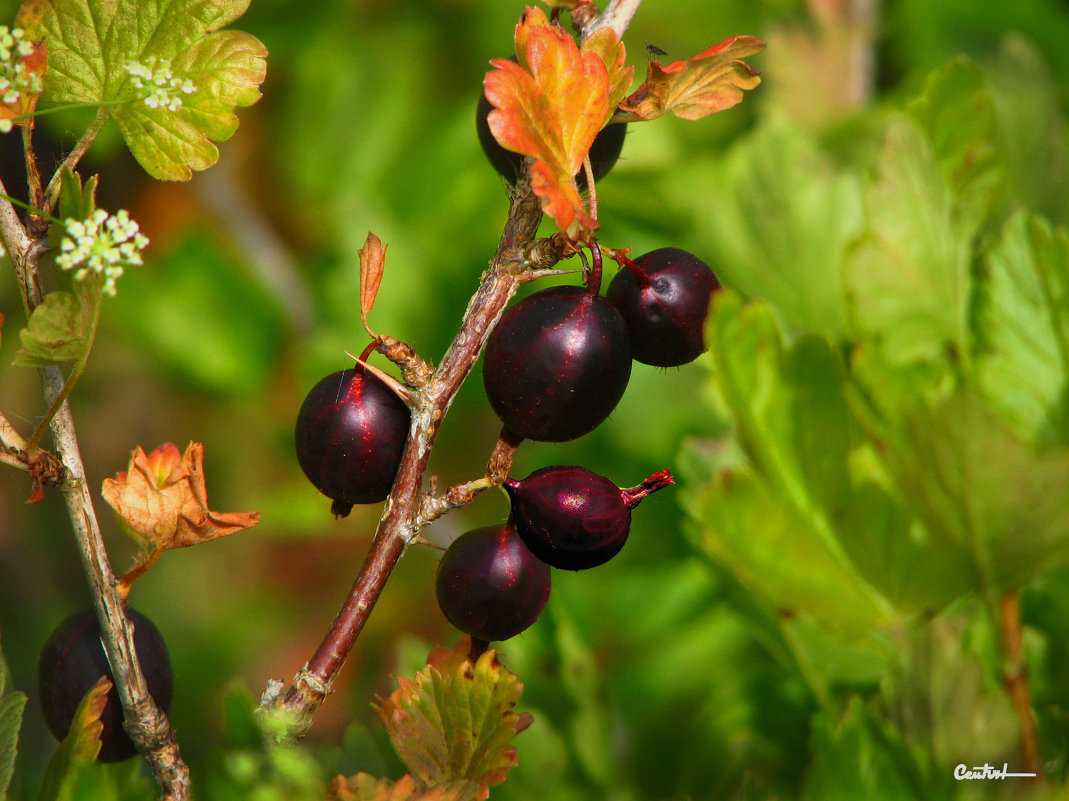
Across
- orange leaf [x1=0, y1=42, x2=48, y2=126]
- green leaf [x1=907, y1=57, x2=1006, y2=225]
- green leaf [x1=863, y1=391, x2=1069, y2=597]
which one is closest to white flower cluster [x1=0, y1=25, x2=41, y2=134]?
orange leaf [x1=0, y1=42, x2=48, y2=126]

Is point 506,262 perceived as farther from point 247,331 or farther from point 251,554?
point 251,554

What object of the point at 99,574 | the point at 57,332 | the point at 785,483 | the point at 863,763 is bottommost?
the point at 863,763

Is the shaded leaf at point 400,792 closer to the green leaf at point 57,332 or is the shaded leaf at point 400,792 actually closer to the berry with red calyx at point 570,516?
the berry with red calyx at point 570,516

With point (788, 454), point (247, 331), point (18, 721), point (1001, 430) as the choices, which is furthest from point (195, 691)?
point (1001, 430)

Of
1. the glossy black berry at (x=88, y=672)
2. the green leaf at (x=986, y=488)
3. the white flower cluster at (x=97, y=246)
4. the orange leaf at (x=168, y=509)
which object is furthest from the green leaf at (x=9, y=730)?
the green leaf at (x=986, y=488)

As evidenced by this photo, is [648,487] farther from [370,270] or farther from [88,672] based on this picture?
[88,672]

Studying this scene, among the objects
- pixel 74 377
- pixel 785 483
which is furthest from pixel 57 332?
pixel 785 483

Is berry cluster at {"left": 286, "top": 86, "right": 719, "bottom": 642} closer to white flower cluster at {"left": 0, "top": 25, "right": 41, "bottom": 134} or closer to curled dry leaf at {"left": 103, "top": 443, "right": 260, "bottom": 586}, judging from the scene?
curled dry leaf at {"left": 103, "top": 443, "right": 260, "bottom": 586}
